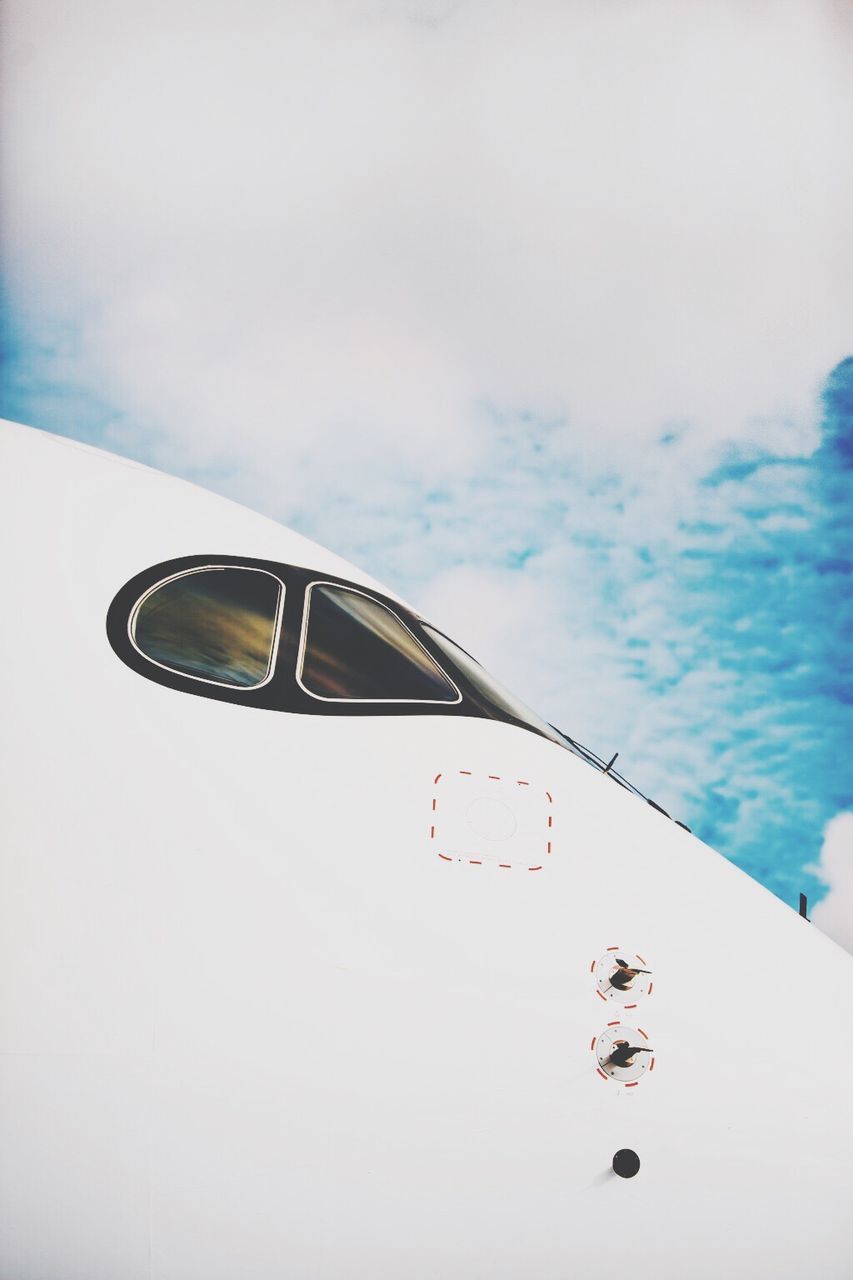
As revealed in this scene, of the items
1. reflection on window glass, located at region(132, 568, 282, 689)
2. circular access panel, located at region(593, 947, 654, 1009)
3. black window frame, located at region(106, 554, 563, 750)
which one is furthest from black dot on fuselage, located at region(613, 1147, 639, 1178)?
reflection on window glass, located at region(132, 568, 282, 689)

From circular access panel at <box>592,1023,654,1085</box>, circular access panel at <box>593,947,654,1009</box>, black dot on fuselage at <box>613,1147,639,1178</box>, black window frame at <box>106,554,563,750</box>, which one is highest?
black window frame at <box>106,554,563,750</box>

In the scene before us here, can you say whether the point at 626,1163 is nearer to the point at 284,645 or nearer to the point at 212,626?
the point at 284,645

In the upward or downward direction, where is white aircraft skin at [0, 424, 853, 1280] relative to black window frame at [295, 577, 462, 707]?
downward

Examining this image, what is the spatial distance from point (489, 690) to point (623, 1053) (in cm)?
120

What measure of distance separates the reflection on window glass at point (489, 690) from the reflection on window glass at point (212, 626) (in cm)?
62

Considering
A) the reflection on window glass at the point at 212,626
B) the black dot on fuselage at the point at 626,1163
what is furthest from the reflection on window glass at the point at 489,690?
the black dot on fuselage at the point at 626,1163

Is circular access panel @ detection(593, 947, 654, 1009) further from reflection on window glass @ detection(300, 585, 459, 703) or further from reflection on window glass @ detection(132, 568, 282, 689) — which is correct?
reflection on window glass @ detection(132, 568, 282, 689)

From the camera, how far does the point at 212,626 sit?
104 inches

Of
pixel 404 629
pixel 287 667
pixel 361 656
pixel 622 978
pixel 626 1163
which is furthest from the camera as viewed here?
pixel 404 629

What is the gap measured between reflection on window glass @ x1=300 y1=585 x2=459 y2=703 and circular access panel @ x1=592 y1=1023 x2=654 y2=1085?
1.06m

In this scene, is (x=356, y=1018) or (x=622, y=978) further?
(x=622, y=978)

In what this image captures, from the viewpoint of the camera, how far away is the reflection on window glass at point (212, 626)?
2580mm

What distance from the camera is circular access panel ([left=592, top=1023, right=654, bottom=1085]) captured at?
2.27 m

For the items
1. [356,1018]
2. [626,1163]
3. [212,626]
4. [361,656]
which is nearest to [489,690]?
[361,656]
